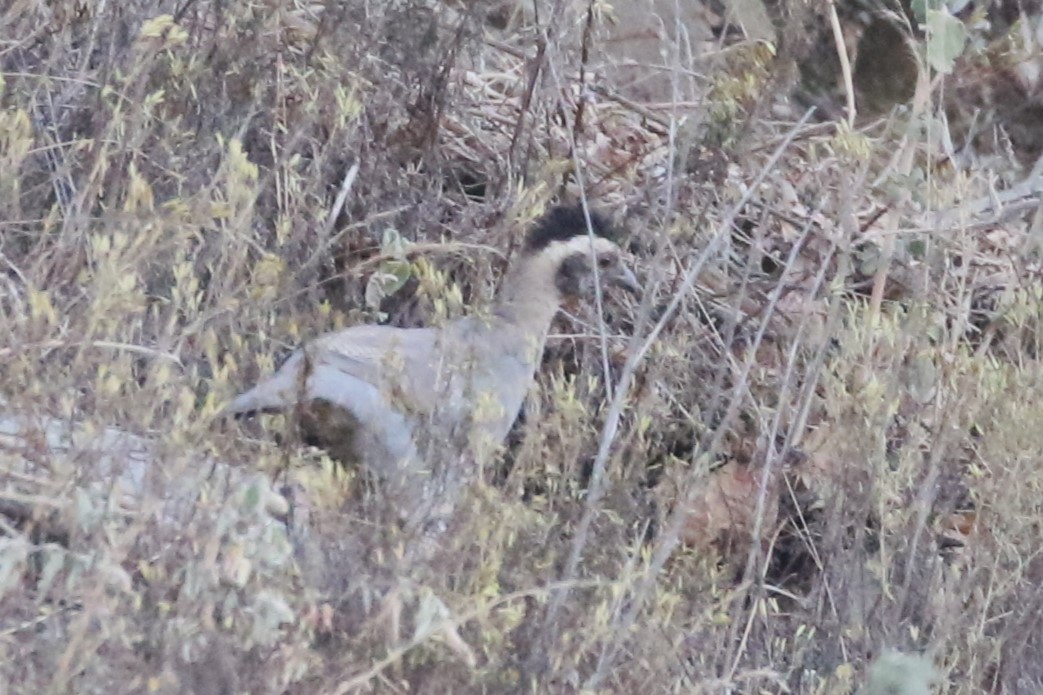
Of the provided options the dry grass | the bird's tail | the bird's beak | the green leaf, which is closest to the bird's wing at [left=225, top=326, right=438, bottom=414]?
the bird's tail

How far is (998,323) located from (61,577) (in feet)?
11.3

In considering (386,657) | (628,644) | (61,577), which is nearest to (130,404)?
(61,577)

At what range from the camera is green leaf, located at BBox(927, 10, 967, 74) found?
506 centimetres

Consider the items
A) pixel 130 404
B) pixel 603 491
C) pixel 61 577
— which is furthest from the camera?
pixel 603 491

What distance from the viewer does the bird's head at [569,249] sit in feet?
17.6

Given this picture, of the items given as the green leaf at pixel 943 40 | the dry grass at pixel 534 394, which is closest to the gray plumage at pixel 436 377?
the dry grass at pixel 534 394

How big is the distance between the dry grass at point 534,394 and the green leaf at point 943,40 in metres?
0.11

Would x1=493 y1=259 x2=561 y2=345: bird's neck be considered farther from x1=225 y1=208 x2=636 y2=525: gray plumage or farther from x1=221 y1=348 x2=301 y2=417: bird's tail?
x1=221 y1=348 x2=301 y2=417: bird's tail

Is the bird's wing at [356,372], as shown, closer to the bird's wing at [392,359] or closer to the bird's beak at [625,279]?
the bird's wing at [392,359]

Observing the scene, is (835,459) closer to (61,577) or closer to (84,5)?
(61,577)

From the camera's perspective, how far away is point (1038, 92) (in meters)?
7.76

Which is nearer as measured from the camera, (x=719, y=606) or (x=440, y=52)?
(x=719, y=606)

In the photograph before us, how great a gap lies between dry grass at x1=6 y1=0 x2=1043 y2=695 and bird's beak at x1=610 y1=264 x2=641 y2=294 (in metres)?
0.15

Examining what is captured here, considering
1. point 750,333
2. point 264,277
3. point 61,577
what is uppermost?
point 264,277
